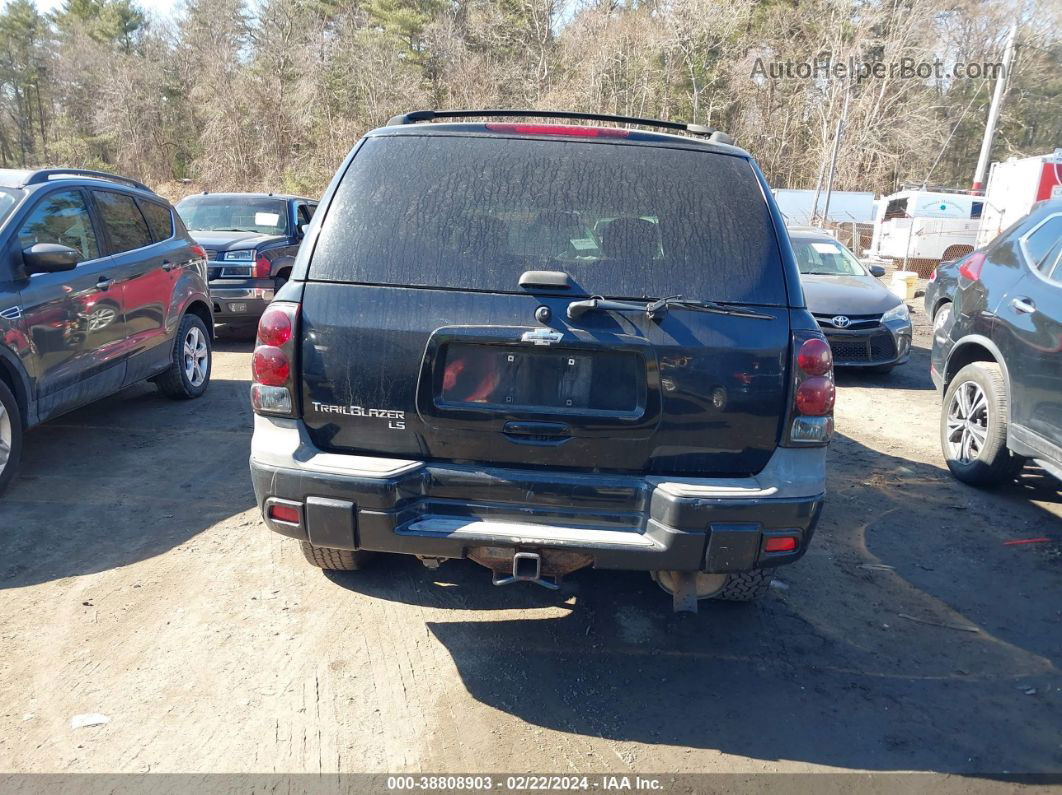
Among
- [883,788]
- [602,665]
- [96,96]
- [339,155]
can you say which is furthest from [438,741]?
[96,96]

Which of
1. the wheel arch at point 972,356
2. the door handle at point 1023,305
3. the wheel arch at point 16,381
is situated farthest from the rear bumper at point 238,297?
the door handle at point 1023,305

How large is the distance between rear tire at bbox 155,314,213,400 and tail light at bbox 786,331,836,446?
5.60 metres

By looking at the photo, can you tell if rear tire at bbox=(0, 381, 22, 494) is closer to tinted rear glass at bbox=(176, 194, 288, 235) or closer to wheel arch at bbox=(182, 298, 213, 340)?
wheel arch at bbox=(182, 298, 213, 340)

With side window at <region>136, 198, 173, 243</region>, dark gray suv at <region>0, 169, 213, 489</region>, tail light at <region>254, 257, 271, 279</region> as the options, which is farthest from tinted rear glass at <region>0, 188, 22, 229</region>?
tail light at <region>254, 257, 271, 279</region>

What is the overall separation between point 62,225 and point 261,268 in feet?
14.0

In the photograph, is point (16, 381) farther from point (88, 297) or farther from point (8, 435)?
point (88, 297)

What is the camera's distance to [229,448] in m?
5.77

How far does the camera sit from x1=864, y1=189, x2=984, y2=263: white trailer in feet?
58.8

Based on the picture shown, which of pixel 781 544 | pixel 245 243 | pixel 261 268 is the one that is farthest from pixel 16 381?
pixel 245 243

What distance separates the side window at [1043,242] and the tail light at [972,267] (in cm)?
41

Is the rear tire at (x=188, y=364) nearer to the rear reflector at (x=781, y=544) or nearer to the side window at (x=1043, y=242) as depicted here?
the rear reflector at (x=781, y=544)

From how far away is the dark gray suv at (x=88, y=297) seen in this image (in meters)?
4.73

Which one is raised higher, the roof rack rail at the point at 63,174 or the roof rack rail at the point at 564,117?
the roof rack rail at the point at 564,117

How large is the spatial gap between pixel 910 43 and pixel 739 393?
3508 cm
